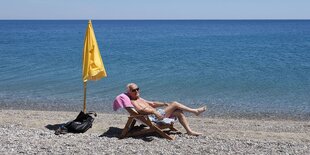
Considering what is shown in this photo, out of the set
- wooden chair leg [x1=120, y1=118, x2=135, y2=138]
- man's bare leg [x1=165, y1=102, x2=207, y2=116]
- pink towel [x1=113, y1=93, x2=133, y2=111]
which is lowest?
wooden chair leg [x1=120, y1=118, x2=135, y2=138]

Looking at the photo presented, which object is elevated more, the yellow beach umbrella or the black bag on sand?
the yellow beach umbrella

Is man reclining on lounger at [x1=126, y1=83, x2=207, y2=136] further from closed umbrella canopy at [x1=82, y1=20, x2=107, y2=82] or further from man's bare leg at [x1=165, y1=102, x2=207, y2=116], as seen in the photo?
closed umbrella canopy at [x1=82, y1=20, x2=107, y2=82]

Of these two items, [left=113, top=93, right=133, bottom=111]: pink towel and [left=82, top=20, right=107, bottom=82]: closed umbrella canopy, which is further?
[left=82, top=20, right=107, bottom=82]: closed umbrella canopy

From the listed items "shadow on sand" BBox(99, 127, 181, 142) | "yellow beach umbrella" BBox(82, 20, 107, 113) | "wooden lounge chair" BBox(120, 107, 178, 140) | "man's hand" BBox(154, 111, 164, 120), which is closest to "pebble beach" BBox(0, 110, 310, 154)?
"shadow on sand" BBox(99, 127, 181, 142)

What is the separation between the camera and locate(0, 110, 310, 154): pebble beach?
7.40m

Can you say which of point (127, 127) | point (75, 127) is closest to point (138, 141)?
point (127, 127)

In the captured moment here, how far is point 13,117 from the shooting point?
11.2 m

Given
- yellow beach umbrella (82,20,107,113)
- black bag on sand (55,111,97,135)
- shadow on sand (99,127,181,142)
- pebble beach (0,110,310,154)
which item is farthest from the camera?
yellow beach umbrella (82,20,107,113)

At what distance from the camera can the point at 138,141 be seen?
8.12m

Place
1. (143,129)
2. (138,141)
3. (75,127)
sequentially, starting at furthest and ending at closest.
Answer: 1. (75,127)
2. (143,129)
3. (138,141)

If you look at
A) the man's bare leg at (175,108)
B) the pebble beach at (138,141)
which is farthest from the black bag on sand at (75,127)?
the man's bare leg at (175,108)

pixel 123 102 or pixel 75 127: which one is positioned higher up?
pixel 123 102

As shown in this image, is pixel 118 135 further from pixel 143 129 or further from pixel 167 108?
pixel 167 108

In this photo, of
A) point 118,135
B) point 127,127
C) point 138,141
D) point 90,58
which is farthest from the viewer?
point 90,58
